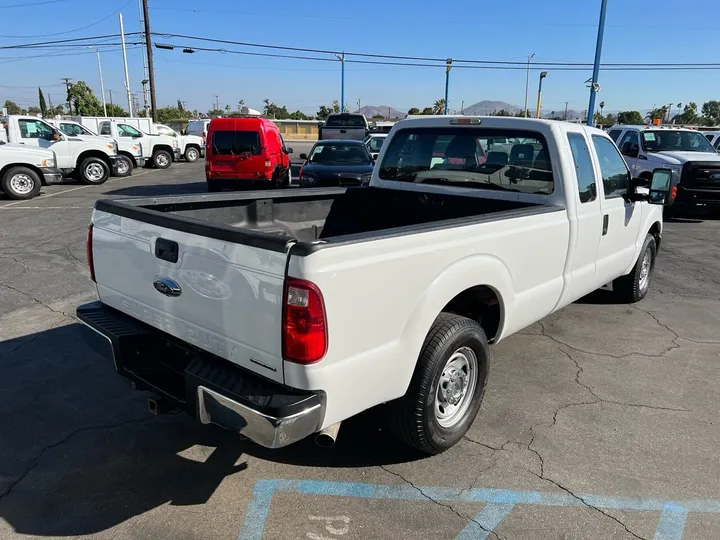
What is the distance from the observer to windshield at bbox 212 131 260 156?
14.1 metres

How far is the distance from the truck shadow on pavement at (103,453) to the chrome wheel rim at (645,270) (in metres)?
4.14

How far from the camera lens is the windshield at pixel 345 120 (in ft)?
78.7

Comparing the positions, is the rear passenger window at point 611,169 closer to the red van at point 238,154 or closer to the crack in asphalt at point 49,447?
the crack in asphalt at point 49,447

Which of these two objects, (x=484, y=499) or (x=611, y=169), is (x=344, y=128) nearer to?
(x=611, y=169)

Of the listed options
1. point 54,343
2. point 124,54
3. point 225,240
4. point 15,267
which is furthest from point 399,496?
point 124,54

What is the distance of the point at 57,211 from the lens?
11.8 meters

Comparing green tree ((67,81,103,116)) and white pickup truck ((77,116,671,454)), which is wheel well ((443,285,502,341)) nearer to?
white pickup truck ((77,116,671,454))

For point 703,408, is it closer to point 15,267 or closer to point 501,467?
point 501,467

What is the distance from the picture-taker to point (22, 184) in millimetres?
13492

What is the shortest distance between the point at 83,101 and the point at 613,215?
7711cm

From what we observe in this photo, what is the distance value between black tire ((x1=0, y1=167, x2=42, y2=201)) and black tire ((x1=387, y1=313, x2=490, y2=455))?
45.3 feet

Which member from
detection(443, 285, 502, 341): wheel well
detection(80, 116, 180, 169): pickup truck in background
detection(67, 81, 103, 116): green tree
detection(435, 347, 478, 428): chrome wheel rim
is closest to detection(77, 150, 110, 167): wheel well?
detection(80, 116, 180, 169): pickup truck in background

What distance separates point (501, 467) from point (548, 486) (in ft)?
0.90

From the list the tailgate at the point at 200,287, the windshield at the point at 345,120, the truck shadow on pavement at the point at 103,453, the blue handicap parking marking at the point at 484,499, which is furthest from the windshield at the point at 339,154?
the windshield at the point at 345,120
